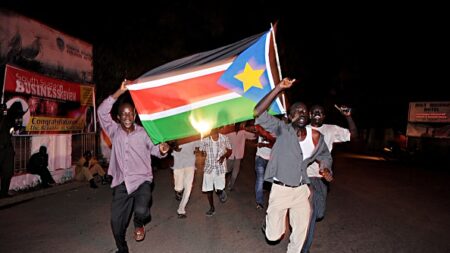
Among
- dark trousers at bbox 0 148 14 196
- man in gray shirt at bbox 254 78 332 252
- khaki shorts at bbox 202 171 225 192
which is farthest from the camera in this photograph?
dark trousers at bbox 0 148 14 196

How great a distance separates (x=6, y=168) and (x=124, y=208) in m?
5.04

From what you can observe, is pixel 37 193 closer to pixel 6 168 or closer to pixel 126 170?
pixel 6 168

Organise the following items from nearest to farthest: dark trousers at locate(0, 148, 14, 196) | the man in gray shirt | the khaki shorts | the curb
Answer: the man in gray shirt
the khaki shorts
the curb
dark trousers at locate(0, 148, 14, 196)

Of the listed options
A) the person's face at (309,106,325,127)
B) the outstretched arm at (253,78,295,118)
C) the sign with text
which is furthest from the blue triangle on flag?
the sign with text

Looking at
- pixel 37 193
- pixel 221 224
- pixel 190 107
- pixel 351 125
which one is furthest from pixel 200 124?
pixel 37 193

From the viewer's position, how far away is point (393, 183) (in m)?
11.3

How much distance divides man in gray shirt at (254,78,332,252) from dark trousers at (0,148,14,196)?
6433mm

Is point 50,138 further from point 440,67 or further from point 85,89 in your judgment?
point 440,67

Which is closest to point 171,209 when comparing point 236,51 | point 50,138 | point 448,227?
point 236,51

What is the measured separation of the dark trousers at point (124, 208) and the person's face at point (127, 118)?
2.37ft

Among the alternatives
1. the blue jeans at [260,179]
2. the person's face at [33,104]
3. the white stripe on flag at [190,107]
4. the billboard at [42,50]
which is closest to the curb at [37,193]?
the person's face at [33,104]

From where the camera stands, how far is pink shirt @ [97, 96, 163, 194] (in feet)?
15.0

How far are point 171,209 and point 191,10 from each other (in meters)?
10.3

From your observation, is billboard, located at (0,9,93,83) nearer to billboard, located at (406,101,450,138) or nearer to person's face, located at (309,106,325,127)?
person's face, located at (309,106,325,127)
